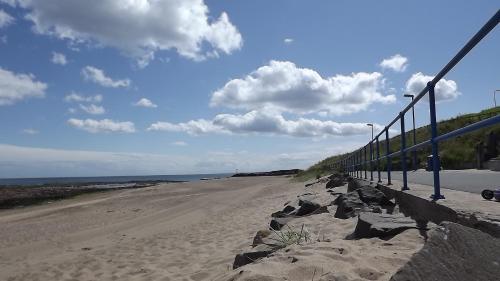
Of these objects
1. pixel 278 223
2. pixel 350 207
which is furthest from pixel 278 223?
pixel 350 207

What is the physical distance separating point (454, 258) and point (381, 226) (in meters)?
2.29

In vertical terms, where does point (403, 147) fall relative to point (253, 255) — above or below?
above

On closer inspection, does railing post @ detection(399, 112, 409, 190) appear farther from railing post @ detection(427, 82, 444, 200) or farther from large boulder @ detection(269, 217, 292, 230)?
large boulder @ detection(269, 217, 292, 230)

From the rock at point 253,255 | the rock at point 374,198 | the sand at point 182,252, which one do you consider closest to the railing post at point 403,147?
the rock at point 374,198

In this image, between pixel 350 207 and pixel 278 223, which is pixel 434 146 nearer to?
pixel 350 207

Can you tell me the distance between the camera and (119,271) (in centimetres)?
728

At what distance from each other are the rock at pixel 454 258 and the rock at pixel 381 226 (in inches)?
77.1

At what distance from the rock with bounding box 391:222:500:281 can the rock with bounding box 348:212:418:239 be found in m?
1.96

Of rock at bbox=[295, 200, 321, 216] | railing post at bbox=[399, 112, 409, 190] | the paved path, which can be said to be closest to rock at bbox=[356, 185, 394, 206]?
railing post at bbox=[399, 112, 409, 190]

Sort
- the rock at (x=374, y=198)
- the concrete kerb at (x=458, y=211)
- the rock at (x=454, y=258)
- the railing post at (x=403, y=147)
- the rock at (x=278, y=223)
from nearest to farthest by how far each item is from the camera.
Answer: the rock at (x=454, y=258) → the concrete kerb at (x=458, y=211) → the railing post at (x=403, y=147) → the rock at (x=374, y=198) → the rock at (x=278, y=223)

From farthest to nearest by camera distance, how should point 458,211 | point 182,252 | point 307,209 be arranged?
point 307,209 < point 182,252 < point 458,211

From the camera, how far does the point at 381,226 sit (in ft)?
15.5

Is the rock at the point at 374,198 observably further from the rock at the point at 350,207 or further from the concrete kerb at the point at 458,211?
the concrete kerb at the point at 458,211

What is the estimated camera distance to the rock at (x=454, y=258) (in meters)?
2.37
